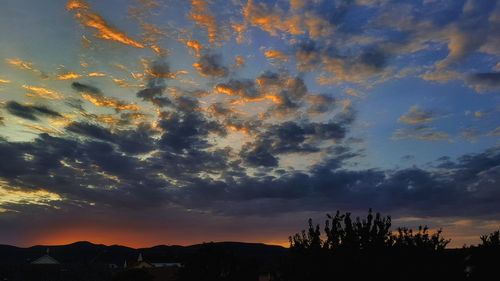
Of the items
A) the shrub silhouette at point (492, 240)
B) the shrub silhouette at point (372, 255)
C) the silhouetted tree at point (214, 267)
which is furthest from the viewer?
the silhouetted tree at point (214, 267)

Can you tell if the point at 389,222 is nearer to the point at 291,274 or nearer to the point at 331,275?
the point at 331,275

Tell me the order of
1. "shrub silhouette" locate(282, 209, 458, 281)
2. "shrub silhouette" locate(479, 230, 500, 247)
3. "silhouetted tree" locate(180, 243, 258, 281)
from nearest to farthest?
"shrub silhouette" locate(282, 209, 458, 281) < "shrub silhouette" locate(479, 230, 500, 247) < "silhouetted tree" locate(180, 243, 258, 281)

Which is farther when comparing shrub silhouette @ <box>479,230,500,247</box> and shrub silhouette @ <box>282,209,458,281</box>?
shrub silhouette @ <box>479,230,500,247</box>

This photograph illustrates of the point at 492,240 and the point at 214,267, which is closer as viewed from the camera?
the point at 492,240

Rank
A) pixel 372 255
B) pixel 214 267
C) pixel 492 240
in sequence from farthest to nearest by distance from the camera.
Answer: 1. pixel 214 267
2. pixel 492 240
3. pixel 372 255

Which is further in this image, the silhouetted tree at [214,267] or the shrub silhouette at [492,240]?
the silhouetted tree at [214,267]

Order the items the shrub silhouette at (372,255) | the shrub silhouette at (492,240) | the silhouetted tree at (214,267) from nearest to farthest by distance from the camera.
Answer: the shrub silhouette at (372,255) → the shrub silhouette at (492,240) → the silhouetted tree at (214,267)

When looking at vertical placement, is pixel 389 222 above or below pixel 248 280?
above

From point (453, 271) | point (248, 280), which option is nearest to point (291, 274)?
point (453, 271)

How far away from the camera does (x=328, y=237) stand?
1370 cm

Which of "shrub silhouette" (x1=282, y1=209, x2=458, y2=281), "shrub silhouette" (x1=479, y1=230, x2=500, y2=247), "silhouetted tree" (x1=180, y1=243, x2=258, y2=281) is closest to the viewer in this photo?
"shrub silhouette" (x1=282, y1=209, x2=458, y2=281)

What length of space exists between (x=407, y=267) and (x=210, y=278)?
97.4ft

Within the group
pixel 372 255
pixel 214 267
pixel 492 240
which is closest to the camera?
pixel 372 255

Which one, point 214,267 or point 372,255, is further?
point 214,267
